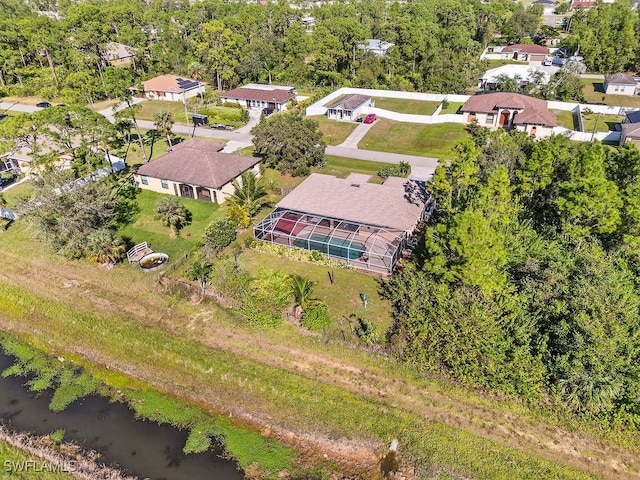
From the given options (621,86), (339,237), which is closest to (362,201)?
(339,237)

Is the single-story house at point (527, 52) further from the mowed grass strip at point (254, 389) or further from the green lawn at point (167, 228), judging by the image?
the mowed grass strip at point (254, 389)

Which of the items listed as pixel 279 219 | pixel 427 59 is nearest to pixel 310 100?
pixel 427 59

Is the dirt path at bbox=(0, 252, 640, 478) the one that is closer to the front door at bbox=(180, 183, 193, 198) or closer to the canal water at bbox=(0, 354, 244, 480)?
the canal water at bbox=(0, 354, 244, 480)

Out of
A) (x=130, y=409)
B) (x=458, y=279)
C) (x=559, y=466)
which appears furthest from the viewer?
(x=458, y=279)

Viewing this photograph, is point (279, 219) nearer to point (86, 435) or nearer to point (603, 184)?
point (86, 435)

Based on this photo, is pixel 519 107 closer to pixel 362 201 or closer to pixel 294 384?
pixel 362 201

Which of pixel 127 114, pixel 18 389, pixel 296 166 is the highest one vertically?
pixel 127 114

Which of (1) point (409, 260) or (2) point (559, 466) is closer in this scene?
(2) point (559, 466)
